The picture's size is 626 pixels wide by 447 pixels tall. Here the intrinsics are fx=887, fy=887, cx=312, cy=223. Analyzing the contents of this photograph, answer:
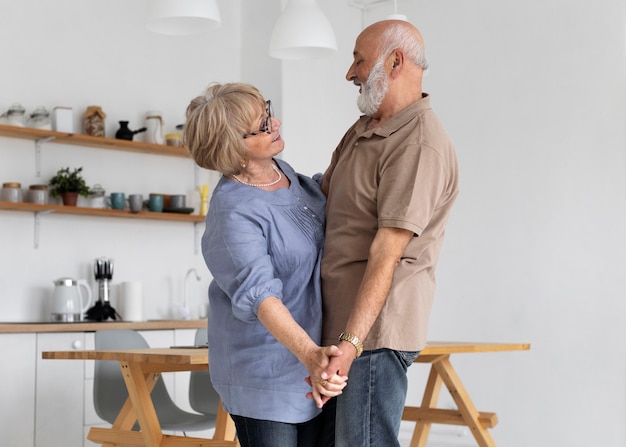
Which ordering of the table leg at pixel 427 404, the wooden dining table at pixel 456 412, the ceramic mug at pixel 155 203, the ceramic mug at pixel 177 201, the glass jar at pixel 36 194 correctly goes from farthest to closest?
the ceramic mug at pixel 177 201, the ceramic mug at pixel 155 203, the glass jar at pixel 36 194, the table leg at pixel 427 404, the wooden dining table at pixel 456 412

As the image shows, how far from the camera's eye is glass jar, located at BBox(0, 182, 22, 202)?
206 inches

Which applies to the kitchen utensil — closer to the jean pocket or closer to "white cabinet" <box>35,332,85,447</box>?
"white cabinet" <box>35,332,85,447</box>

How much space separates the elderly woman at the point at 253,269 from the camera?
1882 millimetres

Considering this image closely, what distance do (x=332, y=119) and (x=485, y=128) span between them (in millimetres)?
1176

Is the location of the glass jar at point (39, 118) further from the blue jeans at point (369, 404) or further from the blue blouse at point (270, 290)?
the blue jeans at point (369, 404)

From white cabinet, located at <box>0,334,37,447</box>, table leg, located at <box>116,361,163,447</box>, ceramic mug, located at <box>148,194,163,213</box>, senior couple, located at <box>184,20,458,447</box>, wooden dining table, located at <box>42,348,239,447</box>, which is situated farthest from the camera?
ceramic mug, located at <box>148,194,163,213</box>

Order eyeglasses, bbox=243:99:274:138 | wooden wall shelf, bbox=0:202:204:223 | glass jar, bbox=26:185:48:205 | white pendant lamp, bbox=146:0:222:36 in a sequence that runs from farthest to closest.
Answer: glass jar, bbox=26:185:48:205, wooden wall shelf, bbox=0:202:204:223, white pendant lamp, bbox=146:0:222:36, eyeglasses, bbox=243:99:274:138

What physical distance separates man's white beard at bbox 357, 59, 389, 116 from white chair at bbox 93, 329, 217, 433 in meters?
2.43

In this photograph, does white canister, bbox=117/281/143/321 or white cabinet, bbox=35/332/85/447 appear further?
white canister, bbox=117/281/143/321

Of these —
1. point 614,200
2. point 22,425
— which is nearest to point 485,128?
point 614,200

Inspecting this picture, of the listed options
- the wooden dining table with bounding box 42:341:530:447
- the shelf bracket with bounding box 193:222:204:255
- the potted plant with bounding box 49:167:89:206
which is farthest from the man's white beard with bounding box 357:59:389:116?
the shelf bracket with bounding box 193:222:204:255

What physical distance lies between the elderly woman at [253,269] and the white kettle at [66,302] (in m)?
3.49

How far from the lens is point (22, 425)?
473 cm

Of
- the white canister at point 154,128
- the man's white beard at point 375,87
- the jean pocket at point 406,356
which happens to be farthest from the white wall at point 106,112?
the jean pocket at point 406,356
